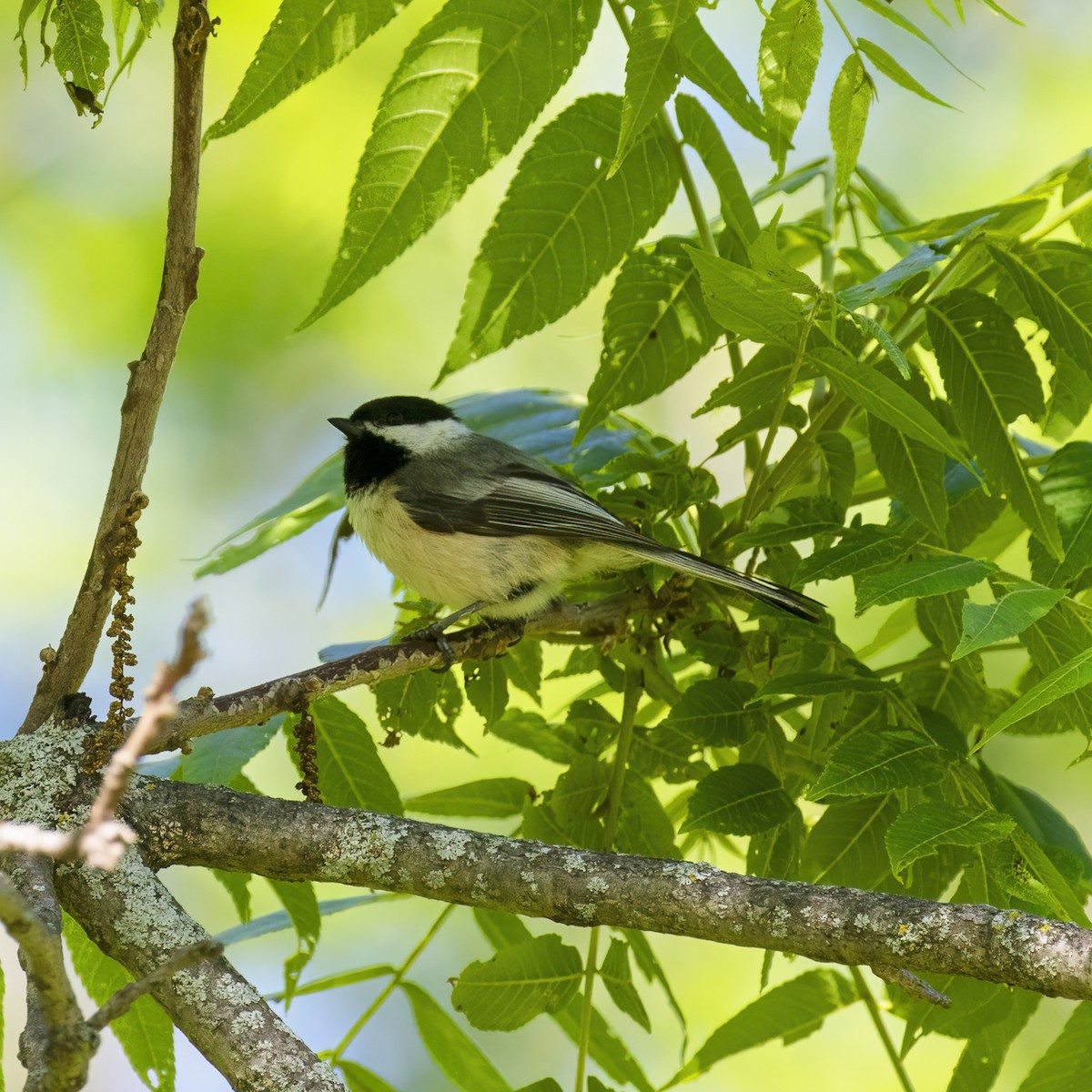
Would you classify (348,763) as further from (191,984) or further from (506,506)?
(506,506)

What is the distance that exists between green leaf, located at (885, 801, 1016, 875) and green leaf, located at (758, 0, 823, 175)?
3.84 ft

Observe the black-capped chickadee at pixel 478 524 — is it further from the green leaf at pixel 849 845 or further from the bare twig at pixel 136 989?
the bare twig at pixel 136 989

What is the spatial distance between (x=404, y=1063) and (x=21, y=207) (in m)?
4.26

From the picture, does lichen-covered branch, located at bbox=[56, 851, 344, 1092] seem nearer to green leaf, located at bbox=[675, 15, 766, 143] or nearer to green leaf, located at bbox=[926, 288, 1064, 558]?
green leaf, located at bbox=[926, 288, 1064, 558]

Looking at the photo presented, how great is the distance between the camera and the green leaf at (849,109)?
217 cm

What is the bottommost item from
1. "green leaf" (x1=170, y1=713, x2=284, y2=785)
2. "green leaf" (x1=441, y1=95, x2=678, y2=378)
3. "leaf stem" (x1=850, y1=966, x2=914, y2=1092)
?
"leaf stem" (x1=850, y1=966, x2=914, y2=1092)

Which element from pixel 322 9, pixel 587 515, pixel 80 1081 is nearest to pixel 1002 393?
pixel 587 515

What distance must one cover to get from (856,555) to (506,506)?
5.07 ft

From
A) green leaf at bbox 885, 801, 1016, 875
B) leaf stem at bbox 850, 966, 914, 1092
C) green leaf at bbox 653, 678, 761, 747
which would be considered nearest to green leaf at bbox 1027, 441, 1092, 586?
green leaf at bbox 885, 801, 1016, 875

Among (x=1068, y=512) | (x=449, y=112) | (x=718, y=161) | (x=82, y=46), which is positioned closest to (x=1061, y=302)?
(x=1068, y=512)

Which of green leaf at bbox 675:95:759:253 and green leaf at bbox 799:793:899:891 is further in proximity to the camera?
green leaf at bbox 675:95:759:253

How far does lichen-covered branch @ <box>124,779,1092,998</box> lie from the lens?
5.23ft

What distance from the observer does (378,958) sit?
16.1ft

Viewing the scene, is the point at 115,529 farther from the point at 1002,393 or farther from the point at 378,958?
the point at 378,958
